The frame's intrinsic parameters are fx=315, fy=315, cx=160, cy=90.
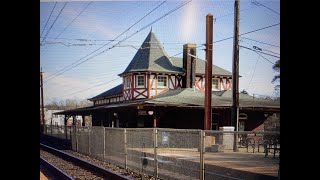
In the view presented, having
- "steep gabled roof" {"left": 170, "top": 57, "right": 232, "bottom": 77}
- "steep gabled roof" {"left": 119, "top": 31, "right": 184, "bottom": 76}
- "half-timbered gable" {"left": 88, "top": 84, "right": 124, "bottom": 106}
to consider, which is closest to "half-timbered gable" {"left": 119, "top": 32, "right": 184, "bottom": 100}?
"steep gabled roof" {"left": 119, "top": 31, "right": 184, "bottom": 76}

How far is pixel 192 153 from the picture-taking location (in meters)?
6.59

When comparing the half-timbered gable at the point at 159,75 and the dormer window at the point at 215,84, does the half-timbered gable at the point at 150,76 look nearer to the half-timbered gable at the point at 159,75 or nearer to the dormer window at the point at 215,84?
the half-timbered gable at the point at 159,75

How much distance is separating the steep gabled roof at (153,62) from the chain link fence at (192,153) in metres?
12.6

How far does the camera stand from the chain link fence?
17.0ft

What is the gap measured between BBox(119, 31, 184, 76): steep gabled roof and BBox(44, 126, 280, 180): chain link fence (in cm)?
1264

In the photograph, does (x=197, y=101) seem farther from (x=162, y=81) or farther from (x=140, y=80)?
(x=140, y=80)

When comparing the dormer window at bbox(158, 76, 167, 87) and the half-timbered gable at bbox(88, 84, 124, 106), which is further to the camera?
the half-timbered gable at bbox(88, 84, 124, 106)

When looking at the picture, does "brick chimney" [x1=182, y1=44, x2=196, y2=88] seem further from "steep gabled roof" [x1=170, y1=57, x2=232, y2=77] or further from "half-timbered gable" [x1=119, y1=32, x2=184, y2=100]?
"steep gabled roof" [x1=170, y1=57, x2=232, y2=77]

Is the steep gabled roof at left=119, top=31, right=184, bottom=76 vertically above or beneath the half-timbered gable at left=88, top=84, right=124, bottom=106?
above

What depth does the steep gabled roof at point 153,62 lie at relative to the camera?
23.6m

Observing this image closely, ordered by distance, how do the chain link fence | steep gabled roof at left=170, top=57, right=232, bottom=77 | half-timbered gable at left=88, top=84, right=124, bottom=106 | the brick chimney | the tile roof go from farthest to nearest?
half-timbered gable at left=88, top=84, right=124, bottom=106 → steep gabled roof at left=170, top=57, right=232, bottom=77 → the brick chimney → the tile roof → the chain link fence
